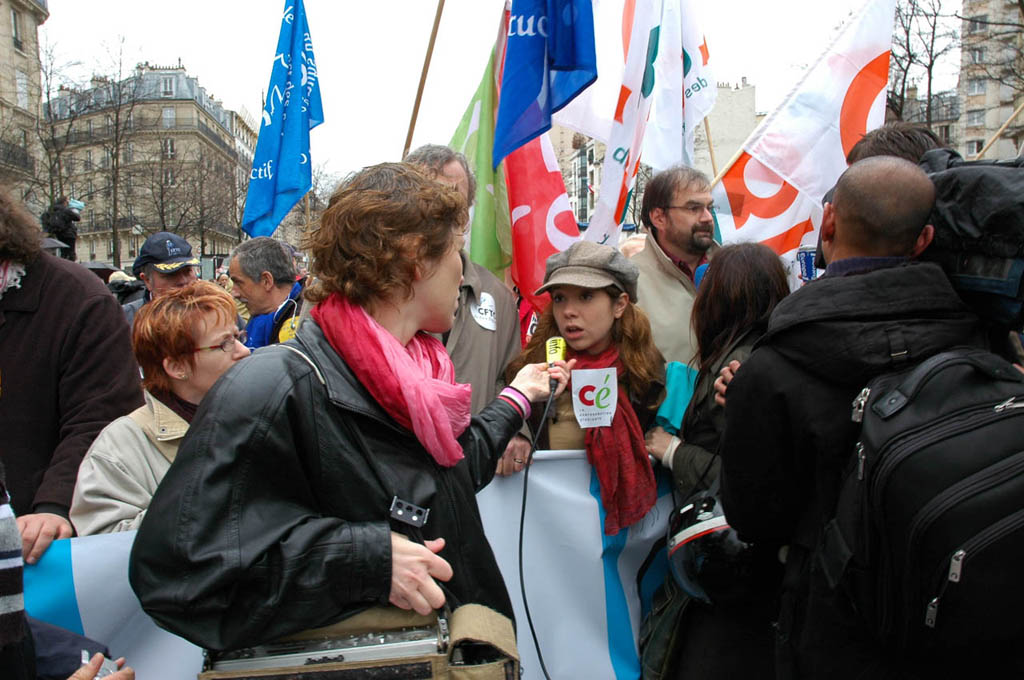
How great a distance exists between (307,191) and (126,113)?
1990 cm

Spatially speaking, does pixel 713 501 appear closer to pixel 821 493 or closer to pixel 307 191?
pixel 821 493

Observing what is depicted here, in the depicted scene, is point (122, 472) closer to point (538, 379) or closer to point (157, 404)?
point (157, 404)

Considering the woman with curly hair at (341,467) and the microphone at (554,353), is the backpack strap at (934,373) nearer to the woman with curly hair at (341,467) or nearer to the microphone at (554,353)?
the woman with curly hair at (341,467)

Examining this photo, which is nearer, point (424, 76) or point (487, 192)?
point (424, 76)

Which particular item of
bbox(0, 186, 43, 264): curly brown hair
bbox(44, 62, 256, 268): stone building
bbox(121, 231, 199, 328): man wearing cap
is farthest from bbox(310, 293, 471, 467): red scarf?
bbox(44, 62, 256, 268): stone building

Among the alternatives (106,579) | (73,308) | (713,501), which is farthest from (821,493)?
(73,308)

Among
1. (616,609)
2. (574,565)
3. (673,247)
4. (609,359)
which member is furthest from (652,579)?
(673,247)

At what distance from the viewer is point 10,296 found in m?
2.51

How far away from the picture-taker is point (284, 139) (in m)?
5.11

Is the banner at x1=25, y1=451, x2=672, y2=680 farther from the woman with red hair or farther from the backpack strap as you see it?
the backpack strap

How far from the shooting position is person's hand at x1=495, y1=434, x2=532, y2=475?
10.2 feet

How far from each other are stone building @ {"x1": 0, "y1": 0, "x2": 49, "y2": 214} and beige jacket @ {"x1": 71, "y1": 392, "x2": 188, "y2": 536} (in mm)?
19787

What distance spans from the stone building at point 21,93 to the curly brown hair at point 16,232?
19.3m

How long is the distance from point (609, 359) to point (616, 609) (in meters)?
1.06
